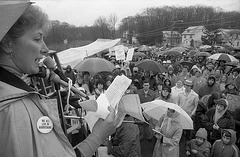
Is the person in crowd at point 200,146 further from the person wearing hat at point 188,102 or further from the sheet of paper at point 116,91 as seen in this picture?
the sheet of paper at point 116,91

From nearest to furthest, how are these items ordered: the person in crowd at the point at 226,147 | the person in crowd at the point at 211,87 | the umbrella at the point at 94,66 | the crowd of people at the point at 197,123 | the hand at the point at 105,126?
the hand at the point at 105,126
the person in crowd at the point at 226,147
the crowd of people at the point at 197,123
the person in crowd at the point at 211,87
the umbrella at the point at 94,66

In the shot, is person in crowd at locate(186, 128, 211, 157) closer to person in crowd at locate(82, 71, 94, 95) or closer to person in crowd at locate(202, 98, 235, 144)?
person in crowd at locate(202, 98, 235, 144)

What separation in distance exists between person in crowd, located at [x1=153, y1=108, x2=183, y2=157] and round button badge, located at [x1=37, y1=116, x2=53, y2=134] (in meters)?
3.01

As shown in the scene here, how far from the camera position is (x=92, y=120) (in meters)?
1.33

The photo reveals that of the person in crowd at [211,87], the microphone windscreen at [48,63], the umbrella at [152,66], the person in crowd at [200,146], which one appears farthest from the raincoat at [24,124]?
the umbrella at [152,66]

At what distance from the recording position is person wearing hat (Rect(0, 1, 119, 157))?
86 centimetres

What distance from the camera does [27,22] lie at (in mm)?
989

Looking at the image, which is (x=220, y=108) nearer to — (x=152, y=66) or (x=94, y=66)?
(x=152, y=66)

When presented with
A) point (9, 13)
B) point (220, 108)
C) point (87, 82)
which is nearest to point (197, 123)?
point (220, 108)

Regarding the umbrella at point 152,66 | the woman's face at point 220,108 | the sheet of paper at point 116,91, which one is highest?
the sheet of paper at point 116,91

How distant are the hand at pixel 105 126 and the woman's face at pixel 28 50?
1.55ft

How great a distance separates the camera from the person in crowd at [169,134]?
12.0 ft

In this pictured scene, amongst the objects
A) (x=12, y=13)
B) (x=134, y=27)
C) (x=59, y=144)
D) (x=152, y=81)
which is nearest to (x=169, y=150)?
(x=59, y=144)

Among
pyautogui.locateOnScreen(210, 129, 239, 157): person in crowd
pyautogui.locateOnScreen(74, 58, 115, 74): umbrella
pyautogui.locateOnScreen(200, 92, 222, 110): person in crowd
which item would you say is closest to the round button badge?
pyautogui.locateOnScreen(210, 129, 239, 157): person in crowd
